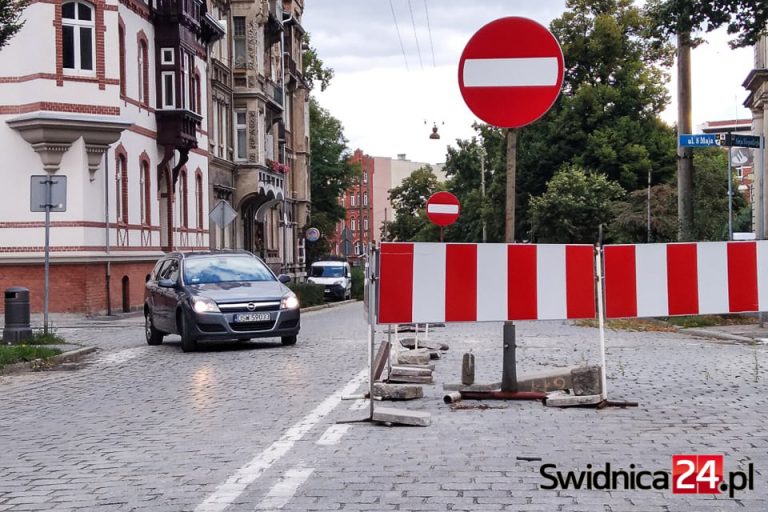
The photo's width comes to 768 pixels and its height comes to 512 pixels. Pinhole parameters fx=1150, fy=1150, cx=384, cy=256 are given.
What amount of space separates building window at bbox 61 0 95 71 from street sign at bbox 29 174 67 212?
40.1ft

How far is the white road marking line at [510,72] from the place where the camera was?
944cm

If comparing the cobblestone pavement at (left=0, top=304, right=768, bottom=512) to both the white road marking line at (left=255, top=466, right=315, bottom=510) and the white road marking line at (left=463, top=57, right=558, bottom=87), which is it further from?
the white road marking line at (left=463, top=57, right=558, bottom=87)

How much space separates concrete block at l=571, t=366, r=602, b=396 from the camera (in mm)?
9648

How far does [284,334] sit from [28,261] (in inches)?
572

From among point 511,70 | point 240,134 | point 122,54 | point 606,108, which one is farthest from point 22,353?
point 606,108

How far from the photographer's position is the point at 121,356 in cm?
1748

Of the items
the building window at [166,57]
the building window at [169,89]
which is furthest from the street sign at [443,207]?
the building window at [166,57]

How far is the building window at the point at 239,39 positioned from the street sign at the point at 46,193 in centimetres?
3220

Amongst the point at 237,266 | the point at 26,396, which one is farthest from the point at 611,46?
the point at 26,396

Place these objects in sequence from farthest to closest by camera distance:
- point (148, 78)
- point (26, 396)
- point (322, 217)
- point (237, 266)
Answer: point (322, 217)
point (148, 78)
point (237, 266)
point (26, 396)

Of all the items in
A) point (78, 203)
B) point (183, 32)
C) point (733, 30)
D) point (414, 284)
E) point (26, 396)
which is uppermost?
point (183, 32)

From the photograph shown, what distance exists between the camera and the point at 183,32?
3809cm

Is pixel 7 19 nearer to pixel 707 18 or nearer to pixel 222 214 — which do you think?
pixel 707 18

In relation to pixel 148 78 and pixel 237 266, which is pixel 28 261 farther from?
pixel 237 266
